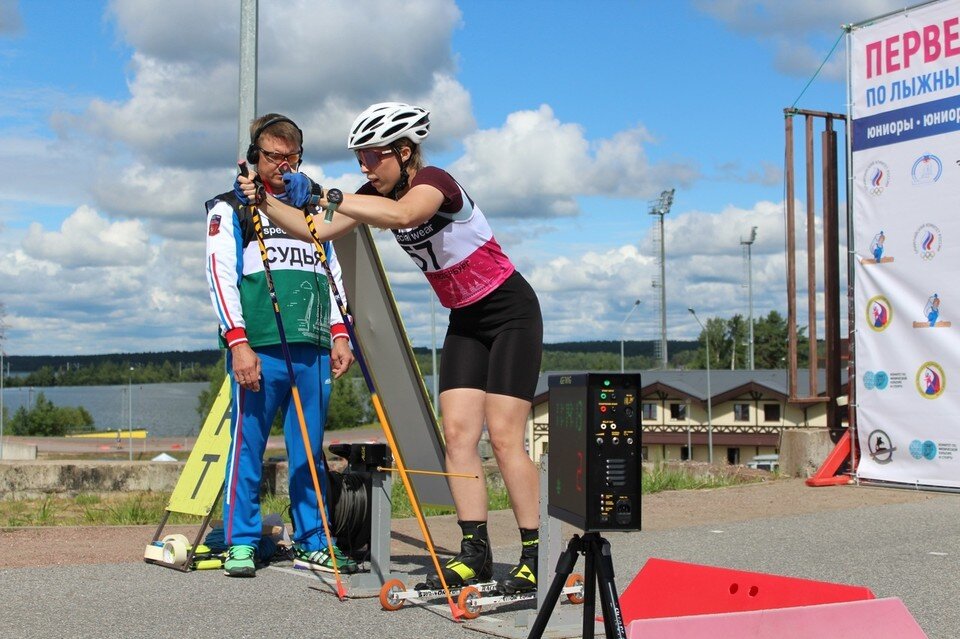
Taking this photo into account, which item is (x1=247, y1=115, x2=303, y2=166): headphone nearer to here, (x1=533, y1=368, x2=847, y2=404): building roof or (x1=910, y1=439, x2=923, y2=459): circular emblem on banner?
(x1=910, y1=439, x2=923, y2=459): circular emblem on banner

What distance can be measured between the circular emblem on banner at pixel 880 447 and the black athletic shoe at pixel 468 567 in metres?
6.43

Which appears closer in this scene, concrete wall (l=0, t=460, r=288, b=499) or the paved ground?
the paved ground

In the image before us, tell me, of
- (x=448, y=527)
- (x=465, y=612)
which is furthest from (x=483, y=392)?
(x=448, y=527)

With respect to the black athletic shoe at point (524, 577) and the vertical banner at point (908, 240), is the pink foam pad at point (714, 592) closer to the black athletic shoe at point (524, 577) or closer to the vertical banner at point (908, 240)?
the black athletic shoe at point (524, 577)

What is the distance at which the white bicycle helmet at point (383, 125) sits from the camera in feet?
16.2

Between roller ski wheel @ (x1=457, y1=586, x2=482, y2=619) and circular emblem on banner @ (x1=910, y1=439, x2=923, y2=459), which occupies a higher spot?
circular emblem on banner @ (x1=910, y1=439, x2=923, y2=459)

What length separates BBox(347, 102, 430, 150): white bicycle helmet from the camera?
493 centimetres

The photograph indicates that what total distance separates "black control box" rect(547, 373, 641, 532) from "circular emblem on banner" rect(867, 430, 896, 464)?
7598mm

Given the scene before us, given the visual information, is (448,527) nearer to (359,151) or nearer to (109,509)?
(109,509)

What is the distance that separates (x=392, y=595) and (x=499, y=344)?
119cm

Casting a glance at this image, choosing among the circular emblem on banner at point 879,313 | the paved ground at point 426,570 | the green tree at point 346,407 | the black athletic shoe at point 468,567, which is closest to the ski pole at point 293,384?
the paved ground at point 426,570

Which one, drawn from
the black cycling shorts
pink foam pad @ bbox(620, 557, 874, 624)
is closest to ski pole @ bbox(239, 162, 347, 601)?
the black cycling shorts

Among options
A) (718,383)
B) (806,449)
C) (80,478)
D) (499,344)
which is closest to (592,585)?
(499,344)

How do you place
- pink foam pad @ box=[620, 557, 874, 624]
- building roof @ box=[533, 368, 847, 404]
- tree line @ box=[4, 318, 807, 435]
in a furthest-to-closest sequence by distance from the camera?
tree line @ box=[4, 318, 807, 435]
building roof @ box=[533, 368, 847, 404]
pink foam pad @ box=[620, 557, 874, 624]
